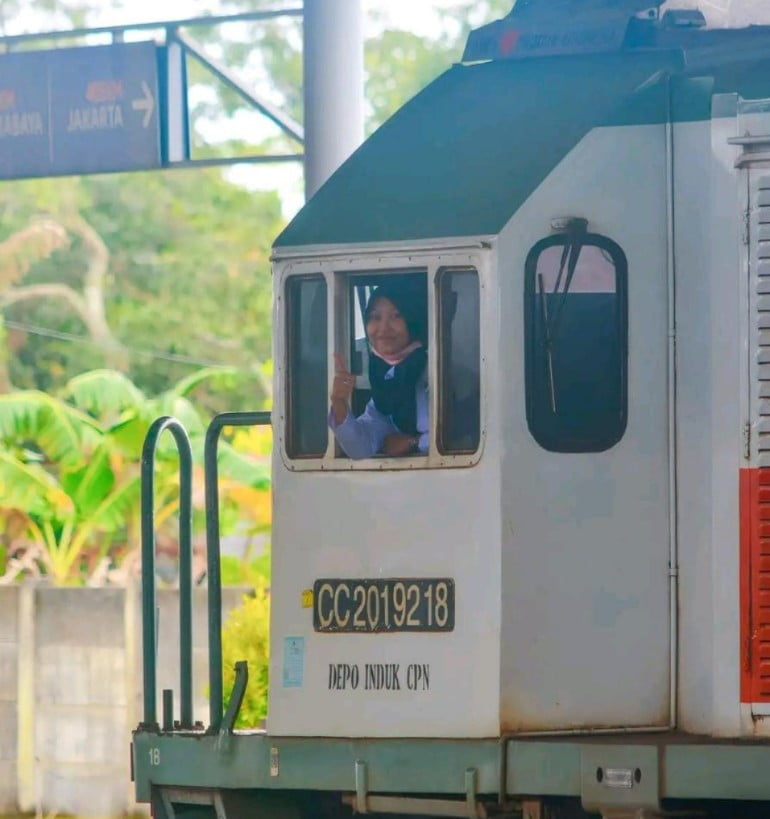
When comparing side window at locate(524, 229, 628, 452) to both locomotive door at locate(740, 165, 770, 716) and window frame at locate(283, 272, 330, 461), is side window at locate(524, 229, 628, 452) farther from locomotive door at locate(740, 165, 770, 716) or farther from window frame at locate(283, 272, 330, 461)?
window frame at locate(283, 272, 330, 461)

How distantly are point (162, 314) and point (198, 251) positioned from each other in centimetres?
189

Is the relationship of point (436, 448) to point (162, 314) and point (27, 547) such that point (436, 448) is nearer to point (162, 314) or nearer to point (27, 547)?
point (27, 547)

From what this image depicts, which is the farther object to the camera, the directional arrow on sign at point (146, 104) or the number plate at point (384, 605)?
the directional arrow on sign at point (146, 104)

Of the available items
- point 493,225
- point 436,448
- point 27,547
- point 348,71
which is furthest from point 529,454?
point 27,547

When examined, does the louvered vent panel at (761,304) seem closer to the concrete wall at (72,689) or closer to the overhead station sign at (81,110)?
the overhead station sign at (81,110)

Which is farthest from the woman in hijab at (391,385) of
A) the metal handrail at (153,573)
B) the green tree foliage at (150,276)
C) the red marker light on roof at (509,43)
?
the green tree foliage at (150,276)

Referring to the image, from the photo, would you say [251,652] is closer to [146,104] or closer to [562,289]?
[146,104]

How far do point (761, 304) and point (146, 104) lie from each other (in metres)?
6.74

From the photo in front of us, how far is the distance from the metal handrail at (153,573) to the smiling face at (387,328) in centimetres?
101

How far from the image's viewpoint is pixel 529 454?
20.6 ft

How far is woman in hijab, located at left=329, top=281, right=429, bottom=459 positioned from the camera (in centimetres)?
644

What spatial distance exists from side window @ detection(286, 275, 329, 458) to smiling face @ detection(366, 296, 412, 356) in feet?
0.61

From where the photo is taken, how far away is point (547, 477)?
6.30 meters

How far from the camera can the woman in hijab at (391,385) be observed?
644 cm
